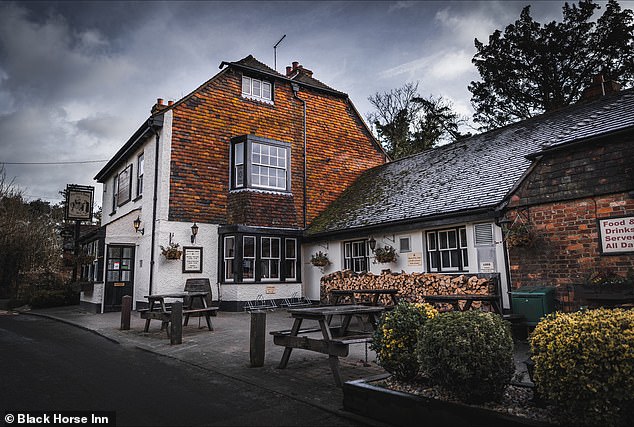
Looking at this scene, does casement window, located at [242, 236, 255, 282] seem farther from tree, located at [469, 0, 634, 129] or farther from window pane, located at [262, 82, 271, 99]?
tree, located at [469, 0, 634, 129]

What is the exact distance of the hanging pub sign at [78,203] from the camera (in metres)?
22.1

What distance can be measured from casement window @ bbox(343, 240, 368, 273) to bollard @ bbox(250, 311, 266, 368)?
783 centimetres

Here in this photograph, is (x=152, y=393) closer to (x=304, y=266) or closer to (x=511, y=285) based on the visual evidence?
(x=511, y=285)

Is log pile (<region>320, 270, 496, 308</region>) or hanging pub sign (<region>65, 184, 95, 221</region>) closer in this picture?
log pile (<region>320, 270, 496, 308</region>)

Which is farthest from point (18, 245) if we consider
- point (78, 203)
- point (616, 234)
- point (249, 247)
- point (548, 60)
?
point (548, 60)

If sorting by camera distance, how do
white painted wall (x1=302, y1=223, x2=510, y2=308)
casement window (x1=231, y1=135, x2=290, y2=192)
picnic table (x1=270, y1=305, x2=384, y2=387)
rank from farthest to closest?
casement window (x1=231, y1=135, x2=290, y2=192), white painted wall (x1=302, y1=223, x2=510, y2=308), picnic table (x1=270, y1=305, x2=384, y2=387)

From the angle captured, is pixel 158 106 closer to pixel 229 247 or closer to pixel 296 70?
pixel 229 247

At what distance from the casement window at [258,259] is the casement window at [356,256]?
2375 mm

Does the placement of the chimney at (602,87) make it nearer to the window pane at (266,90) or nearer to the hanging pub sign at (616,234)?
the hanging pub sign at (616,234)

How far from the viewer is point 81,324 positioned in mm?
12508

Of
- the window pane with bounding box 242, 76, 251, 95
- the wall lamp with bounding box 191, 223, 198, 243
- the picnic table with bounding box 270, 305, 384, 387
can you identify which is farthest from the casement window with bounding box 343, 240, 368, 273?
the window pane with bounding box 242, 76, 251, 95

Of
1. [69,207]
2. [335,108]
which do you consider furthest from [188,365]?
[69,207]

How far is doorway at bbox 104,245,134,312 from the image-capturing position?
15938mm

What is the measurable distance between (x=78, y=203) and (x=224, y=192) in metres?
10.6
